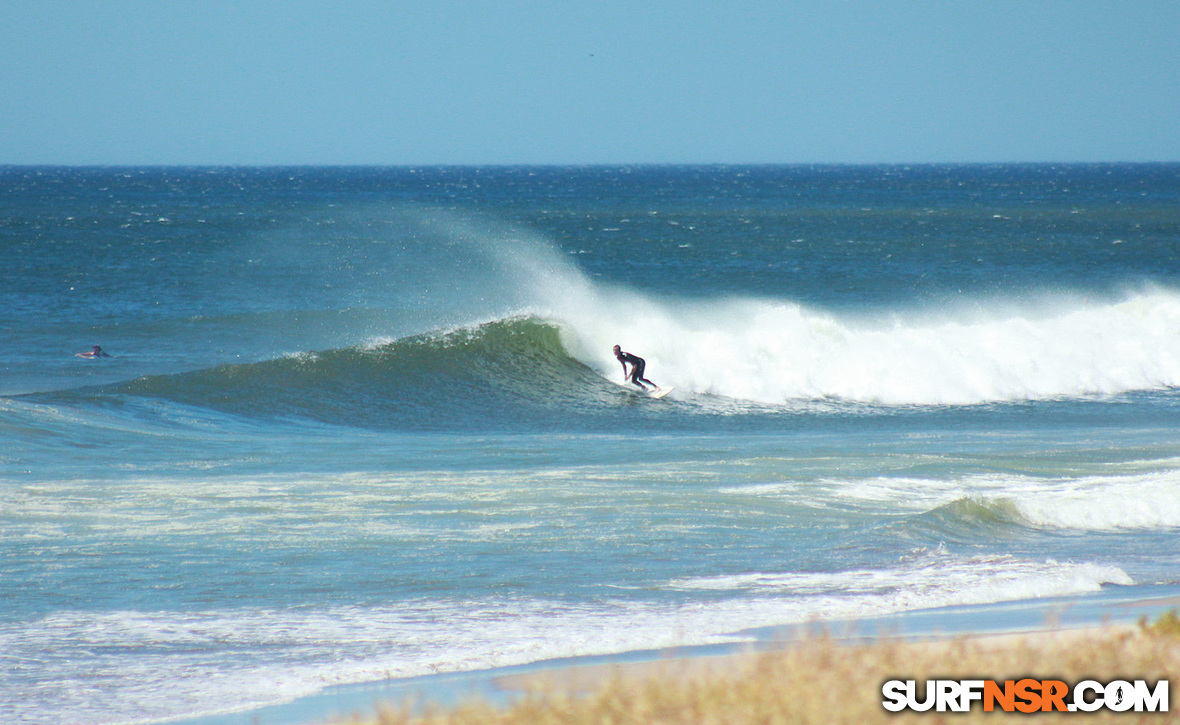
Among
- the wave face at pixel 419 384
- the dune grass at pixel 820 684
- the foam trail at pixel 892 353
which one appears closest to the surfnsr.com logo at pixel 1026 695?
the dune grass at pixel 820 684

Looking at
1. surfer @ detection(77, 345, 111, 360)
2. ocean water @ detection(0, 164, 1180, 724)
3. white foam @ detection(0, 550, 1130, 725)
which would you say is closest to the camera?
white foam @ detection(0, 550, 1130, 725)

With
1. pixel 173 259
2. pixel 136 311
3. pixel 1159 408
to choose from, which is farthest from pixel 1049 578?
pixel 173 259

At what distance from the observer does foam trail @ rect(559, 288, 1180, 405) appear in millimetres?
19391

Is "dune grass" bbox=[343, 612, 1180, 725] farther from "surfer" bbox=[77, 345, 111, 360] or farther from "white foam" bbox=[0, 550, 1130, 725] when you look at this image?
"surfer" bbox=[77, 345, 111, 360]

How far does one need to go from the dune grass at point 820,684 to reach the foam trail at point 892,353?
46.8ft

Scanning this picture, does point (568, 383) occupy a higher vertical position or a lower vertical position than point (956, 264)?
lower

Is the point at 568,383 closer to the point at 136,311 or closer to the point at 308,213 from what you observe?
the point at 136,311

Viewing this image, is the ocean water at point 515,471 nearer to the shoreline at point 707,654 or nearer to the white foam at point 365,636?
the white foam at point 365,636

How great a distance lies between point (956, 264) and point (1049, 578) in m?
40.9

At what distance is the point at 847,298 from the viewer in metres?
34.3

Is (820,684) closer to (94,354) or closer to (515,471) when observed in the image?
(515,471)

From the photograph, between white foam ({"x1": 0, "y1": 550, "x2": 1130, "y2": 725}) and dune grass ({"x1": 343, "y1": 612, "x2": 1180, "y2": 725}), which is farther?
white foam ({"x1": 0, "y1": 550, "x2": 1130, "y2": 725})

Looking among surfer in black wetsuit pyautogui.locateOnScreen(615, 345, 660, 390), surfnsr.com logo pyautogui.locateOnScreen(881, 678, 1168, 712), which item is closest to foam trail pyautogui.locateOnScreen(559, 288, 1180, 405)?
surfer in black wetsuit pyautogui.locateOnScreen(615, 345, 660, 390)

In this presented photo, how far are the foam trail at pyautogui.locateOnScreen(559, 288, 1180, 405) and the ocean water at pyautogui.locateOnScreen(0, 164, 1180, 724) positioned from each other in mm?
79
